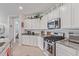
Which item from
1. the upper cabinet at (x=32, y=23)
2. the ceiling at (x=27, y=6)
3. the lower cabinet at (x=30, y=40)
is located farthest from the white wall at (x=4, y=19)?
the upper cabinet at (x=32, y=23)

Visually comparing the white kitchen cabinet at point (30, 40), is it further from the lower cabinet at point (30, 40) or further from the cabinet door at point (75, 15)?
the cabinet door at point (75, 15)

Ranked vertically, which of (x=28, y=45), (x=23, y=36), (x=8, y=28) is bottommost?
(x=28, y=45)

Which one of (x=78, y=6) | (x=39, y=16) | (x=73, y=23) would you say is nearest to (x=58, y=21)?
(x=73, y=23)

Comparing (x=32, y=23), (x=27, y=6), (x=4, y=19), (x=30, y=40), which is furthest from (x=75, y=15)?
(x=32, y=23)

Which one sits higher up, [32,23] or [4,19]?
[4,19]

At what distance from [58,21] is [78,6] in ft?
5.06

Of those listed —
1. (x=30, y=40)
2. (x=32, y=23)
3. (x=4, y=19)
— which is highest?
(x=4, y=19)

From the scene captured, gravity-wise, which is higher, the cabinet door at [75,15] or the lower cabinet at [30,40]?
the cabinet door at [75,15]

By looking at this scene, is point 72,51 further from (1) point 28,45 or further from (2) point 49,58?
(1) point 28,45

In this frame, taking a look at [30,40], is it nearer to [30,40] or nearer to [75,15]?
[30,40]

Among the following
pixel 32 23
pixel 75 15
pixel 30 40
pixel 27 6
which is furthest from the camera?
pixel 32 23

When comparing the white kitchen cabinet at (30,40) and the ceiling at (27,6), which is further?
the white kitchen cabinet at (30,40)

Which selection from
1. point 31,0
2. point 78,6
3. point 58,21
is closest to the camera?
point 31,0

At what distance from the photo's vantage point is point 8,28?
7617 mm
